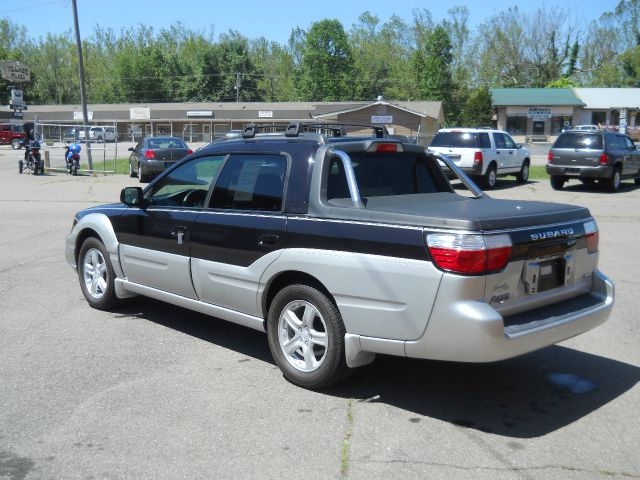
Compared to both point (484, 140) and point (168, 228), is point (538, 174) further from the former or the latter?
point (168, 228)

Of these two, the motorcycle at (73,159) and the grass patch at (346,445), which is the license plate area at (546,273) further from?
the motorcycle at (73,159)

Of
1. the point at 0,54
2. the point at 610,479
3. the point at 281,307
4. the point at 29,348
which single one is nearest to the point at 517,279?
the point at 610,479

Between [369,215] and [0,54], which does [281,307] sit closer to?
[369,215]

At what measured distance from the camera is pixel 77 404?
457 cm

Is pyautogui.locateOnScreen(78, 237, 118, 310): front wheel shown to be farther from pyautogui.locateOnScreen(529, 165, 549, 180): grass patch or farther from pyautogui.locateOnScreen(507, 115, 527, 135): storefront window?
pyautogui.locateOnScreen(507, 115, 527, 135): storefront window

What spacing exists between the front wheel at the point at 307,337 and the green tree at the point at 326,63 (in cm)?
9733

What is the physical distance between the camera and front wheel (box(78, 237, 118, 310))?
6770mm

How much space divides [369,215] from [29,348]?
335 centimetres

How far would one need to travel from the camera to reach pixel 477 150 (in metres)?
20.7

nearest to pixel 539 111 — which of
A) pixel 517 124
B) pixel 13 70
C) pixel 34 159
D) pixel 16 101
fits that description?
pixel 517 124

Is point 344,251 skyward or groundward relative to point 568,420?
skyward

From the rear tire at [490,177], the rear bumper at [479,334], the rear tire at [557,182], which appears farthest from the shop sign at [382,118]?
the rear bumper at [479,334]

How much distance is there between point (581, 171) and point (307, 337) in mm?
17480

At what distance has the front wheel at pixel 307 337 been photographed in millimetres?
4590
